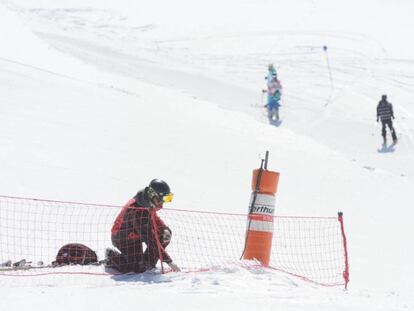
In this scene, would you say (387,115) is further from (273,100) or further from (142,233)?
(142,233)

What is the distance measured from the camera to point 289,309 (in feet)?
17.4

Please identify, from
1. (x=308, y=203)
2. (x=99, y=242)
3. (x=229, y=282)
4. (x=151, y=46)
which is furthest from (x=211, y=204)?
(x=151, y=46)

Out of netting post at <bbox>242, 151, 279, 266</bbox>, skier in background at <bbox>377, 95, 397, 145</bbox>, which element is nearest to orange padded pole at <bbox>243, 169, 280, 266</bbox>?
netting post at <bbox>242, 151, 279, 266</bbox>

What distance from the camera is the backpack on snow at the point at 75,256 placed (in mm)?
7301

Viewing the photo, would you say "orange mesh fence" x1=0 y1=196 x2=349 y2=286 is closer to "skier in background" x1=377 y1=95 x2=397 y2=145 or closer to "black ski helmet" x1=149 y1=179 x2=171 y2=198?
"black ski helmet" x1=149 y1=179 x2=171 y2=198

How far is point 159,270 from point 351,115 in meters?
15.6

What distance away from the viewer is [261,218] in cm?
743

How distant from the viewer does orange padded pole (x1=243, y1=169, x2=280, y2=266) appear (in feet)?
24.3

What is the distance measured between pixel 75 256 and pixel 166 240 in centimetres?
112

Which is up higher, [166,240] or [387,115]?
[387,115]

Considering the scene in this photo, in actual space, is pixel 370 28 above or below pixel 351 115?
above

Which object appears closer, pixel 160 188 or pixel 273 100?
pixel 160 188

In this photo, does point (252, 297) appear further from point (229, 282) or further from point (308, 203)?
point (308, 203)

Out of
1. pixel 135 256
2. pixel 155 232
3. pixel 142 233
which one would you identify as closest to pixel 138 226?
pixel 142 233
